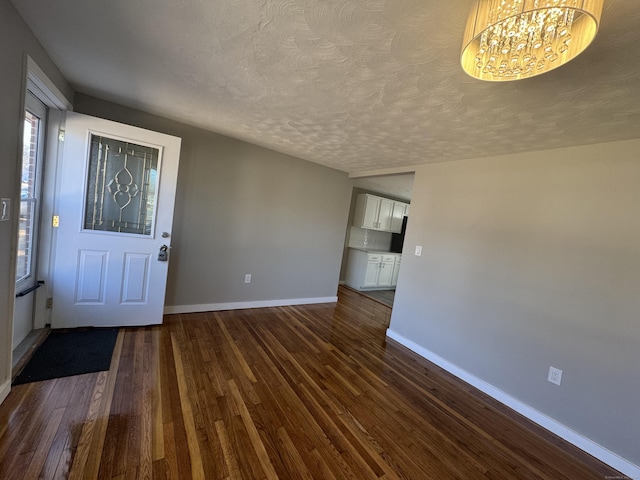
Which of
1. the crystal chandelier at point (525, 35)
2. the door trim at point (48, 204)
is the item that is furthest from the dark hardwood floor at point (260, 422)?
the crystal chandelier at point (525, 35)

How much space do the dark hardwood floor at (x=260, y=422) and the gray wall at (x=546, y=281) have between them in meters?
0.32

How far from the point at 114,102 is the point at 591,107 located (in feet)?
12.6

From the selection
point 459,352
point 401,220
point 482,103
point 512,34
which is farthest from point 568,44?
point 401,220

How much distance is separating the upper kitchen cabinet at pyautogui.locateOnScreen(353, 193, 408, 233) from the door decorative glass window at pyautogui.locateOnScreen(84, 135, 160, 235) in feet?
12.7

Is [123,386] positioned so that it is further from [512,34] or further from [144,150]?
[512,34]

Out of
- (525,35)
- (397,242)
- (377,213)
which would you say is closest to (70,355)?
(525,35)

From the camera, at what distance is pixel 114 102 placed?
2562 mm

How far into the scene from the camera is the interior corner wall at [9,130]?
4.31ft

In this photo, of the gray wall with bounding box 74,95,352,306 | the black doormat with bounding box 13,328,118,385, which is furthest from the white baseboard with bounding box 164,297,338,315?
the black doormat with bounding box 13,328,118,385

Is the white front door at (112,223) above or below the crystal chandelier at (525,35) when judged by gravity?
below

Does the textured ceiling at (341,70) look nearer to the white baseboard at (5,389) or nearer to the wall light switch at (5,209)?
the wall light switch at (5,209)

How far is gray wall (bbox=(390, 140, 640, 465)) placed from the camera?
1.81 meters

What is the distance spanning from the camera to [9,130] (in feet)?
4.59

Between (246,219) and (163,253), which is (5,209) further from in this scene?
(246,219)
